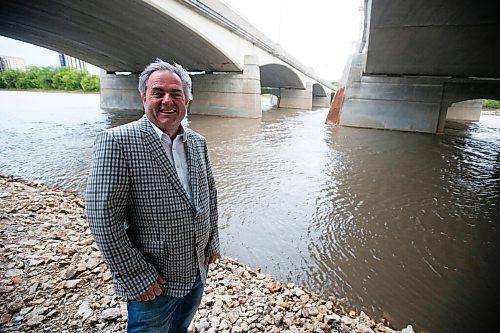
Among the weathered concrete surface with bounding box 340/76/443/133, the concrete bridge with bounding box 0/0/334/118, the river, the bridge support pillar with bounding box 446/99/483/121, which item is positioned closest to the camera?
the river

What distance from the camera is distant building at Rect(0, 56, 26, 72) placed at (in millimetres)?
78875

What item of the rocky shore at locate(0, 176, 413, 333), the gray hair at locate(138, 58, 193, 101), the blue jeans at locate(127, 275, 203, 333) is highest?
the gray hair at locate(138, 58, 193, 101)

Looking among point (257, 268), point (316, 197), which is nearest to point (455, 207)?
point (316, 197)

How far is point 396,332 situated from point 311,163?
222 inches

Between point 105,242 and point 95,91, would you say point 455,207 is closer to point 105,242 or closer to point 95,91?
point 105,242

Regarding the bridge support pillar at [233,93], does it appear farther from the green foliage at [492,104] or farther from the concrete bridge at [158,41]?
the green foliage at [492,104]

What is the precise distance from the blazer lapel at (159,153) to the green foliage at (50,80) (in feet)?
188

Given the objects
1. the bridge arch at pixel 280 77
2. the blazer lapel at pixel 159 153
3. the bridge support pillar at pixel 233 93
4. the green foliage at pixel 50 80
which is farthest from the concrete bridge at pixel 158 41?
the green foliage at pixel 50 80

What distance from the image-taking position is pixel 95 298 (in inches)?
86.4

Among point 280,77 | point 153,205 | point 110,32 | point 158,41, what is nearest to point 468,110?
point 280,77

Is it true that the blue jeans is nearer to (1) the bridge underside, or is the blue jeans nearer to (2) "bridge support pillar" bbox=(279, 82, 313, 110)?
(1) the bridge underside

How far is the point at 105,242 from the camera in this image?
115cm

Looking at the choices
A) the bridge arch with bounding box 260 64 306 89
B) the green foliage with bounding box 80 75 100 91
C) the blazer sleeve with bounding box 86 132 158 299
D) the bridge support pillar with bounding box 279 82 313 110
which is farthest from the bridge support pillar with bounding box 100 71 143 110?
the green foliage with bounding box 80 75 100 91

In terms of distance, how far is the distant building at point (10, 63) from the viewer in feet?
259
